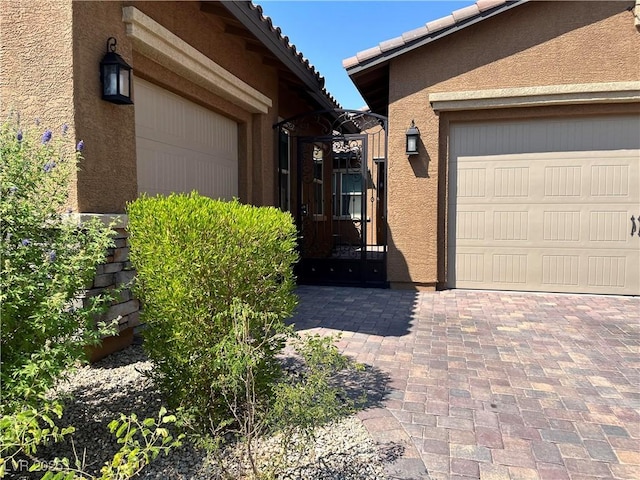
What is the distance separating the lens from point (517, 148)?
7.20 metres

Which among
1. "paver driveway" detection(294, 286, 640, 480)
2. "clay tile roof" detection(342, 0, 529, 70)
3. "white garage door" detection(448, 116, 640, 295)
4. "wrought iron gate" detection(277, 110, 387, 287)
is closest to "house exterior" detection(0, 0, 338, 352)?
"wrought iron gate" detection(277, 110, 387, 287)

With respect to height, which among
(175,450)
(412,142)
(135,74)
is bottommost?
(175,450)

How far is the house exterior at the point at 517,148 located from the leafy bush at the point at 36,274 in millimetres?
5777

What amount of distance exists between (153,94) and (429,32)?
4.51 metres

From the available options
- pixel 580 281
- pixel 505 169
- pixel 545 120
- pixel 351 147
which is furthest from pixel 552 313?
pixel 351 147

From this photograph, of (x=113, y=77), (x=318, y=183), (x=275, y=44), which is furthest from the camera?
(x=318, y=183)

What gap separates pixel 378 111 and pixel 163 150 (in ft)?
22.7

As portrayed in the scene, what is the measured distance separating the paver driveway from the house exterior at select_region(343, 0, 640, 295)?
38.5 inches

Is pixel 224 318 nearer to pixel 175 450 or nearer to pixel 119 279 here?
pixel 175 450

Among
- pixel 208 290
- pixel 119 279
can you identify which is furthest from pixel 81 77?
pixel 208 290

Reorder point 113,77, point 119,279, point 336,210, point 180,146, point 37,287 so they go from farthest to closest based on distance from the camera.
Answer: point 336,210 < point 180,146 < point 119,279 < point 113,77 < point 37,287

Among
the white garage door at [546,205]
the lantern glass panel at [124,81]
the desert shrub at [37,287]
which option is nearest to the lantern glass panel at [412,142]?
the white garage door at [546,205]

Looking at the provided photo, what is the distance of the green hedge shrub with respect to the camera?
2.50 m

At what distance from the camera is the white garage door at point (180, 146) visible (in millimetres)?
4836
